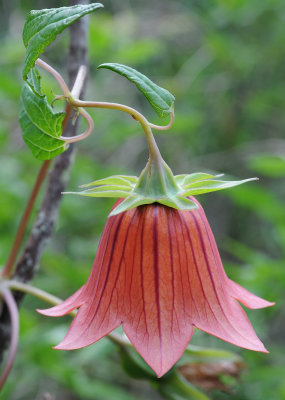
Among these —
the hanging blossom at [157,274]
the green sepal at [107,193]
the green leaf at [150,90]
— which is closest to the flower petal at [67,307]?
the hanging blossom at [157,274]

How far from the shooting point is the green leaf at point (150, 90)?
521mm

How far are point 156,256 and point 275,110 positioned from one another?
240 cm

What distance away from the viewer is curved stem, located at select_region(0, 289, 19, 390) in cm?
68

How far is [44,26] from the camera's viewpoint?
513 millimetres

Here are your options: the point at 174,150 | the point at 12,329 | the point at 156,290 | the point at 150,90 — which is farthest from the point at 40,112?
the point at 174,150

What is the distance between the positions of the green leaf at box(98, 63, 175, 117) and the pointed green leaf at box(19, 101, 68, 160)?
10 cm

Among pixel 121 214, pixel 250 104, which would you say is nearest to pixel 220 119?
pixel 250 104

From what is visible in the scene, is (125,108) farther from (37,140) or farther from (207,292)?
(207,292)

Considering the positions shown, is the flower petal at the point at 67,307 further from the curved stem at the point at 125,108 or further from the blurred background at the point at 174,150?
the blurred background at the point at 174,150

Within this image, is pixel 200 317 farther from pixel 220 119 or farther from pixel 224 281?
pixel 220 119

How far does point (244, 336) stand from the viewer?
57cm

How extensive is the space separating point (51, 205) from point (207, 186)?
0.29 metres

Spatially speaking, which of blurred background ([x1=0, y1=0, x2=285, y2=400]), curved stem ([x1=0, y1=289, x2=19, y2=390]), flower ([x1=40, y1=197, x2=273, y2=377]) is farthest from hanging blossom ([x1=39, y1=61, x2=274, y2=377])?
blurred background ([x1=0, y1=0, x2=285, y2=400])

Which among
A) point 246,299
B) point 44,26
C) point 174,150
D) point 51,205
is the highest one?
point 44,26
